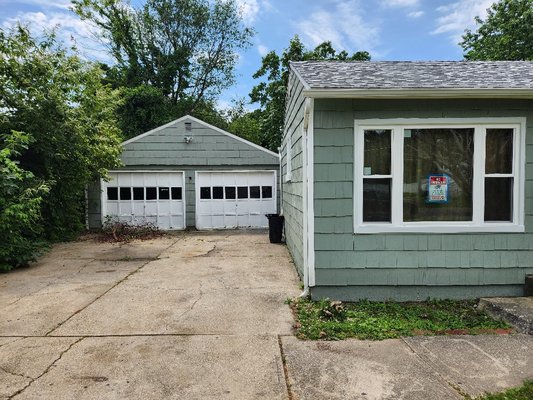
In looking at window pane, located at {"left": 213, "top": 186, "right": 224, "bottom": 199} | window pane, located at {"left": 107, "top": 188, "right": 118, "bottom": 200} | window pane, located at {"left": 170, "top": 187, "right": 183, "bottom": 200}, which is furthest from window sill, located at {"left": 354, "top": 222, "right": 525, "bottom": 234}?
window pane, located at {"left": 107, "top": 188, "right": 118, "bottom": 200}

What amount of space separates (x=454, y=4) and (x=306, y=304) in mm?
18873

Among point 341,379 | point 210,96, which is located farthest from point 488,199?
point 210,96

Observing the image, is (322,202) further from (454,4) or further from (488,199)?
(454,4)

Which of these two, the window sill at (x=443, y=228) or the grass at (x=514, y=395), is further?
the window sill at (x=443, y=228)

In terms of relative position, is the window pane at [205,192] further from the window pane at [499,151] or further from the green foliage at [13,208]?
the window pane at [499,151]

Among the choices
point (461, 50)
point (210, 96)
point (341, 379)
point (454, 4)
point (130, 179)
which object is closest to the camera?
point (341, 379)

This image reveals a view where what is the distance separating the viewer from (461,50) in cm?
2336

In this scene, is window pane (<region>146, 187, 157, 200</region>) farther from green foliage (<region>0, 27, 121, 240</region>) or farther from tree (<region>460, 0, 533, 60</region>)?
tree (<region>460, 0, 533, 60</region>)

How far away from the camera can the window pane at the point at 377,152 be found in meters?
4.70

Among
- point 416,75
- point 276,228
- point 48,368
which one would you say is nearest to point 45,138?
point 276,228

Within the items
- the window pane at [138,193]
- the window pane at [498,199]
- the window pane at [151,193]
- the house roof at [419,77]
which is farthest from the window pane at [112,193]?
the window pane at [498,199]

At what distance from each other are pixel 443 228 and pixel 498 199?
33.9 inches

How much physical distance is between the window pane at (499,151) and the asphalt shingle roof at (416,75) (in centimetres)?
61

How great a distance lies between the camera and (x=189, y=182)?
40.5 ft
